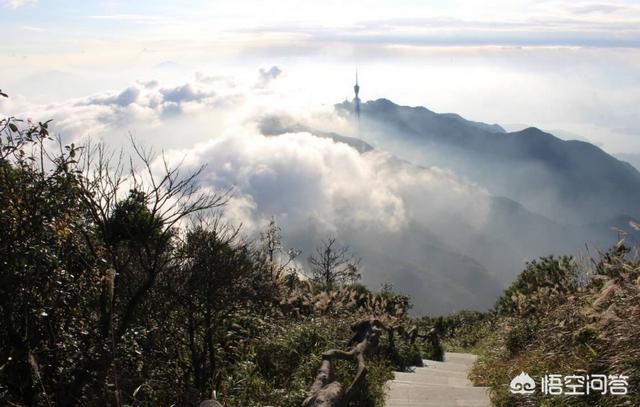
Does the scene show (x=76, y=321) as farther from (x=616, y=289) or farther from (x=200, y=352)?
(x=616, y=289)

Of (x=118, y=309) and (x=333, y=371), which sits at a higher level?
(x=118, y=309)

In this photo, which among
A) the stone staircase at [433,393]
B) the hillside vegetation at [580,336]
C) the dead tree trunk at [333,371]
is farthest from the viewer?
the stone staircase at [433,393]

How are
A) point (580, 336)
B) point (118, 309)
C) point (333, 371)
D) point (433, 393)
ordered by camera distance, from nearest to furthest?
point (580, 336) → point (433, 393) → point (333, 371) → point (118, 309)

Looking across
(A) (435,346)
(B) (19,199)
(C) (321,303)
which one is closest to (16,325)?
(B) (19,199)

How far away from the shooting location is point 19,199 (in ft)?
23.4

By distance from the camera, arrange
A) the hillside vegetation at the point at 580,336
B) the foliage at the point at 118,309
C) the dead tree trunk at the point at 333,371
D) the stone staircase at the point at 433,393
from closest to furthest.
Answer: the hillside vegetation at the point at 580,336
the foliage at the point at 118,309
the dead tree trunk at the point at 333,371
the stone staircase at the point at 433,393

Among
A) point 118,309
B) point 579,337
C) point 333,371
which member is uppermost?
point 118,309

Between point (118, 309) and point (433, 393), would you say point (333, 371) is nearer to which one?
point (433, 393)

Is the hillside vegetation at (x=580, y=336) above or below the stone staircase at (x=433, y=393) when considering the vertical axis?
above

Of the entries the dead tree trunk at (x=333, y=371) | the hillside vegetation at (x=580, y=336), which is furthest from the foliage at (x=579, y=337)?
the dead tree trunk at (x=333, y=371)

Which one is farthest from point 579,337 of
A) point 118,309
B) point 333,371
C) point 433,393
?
point 118,309

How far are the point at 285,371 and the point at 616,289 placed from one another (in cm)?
576

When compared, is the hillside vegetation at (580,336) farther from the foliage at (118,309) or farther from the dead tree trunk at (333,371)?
the foliage at (118,309)

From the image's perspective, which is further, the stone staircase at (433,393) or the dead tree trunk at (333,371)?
the stone staircase at (433,393)
